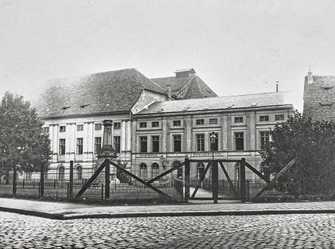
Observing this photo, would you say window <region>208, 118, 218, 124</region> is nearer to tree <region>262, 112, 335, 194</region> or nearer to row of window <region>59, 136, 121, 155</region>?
row of window <region>59, 136, 121, 155</region>

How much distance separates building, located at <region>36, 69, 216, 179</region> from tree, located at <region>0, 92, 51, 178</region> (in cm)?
780

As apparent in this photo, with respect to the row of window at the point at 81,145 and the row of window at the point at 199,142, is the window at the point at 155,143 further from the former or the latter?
the row of window at the point at 81,145

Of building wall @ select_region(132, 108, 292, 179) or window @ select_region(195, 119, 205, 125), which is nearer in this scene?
building wall @ select_region(132, 108, 292, 179)

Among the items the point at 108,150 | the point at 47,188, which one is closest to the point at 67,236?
the point at 47,188

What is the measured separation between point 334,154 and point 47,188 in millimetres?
13339

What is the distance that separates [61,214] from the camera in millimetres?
12648

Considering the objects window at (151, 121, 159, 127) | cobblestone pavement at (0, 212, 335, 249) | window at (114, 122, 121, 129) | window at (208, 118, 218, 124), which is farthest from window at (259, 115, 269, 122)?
cobblestone pavement at (0, 212, 335, 249)

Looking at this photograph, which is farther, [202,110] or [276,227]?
[202,110]

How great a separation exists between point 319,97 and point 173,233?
46.8 m

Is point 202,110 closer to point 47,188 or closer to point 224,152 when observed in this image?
point 224,152

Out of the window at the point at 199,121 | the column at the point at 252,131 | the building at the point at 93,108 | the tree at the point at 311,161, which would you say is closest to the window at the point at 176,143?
the window at the point at 199,121

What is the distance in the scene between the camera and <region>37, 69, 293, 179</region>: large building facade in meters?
51.1

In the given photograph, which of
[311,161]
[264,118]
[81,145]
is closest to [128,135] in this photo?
[81,145]

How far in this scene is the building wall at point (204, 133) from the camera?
166ft
